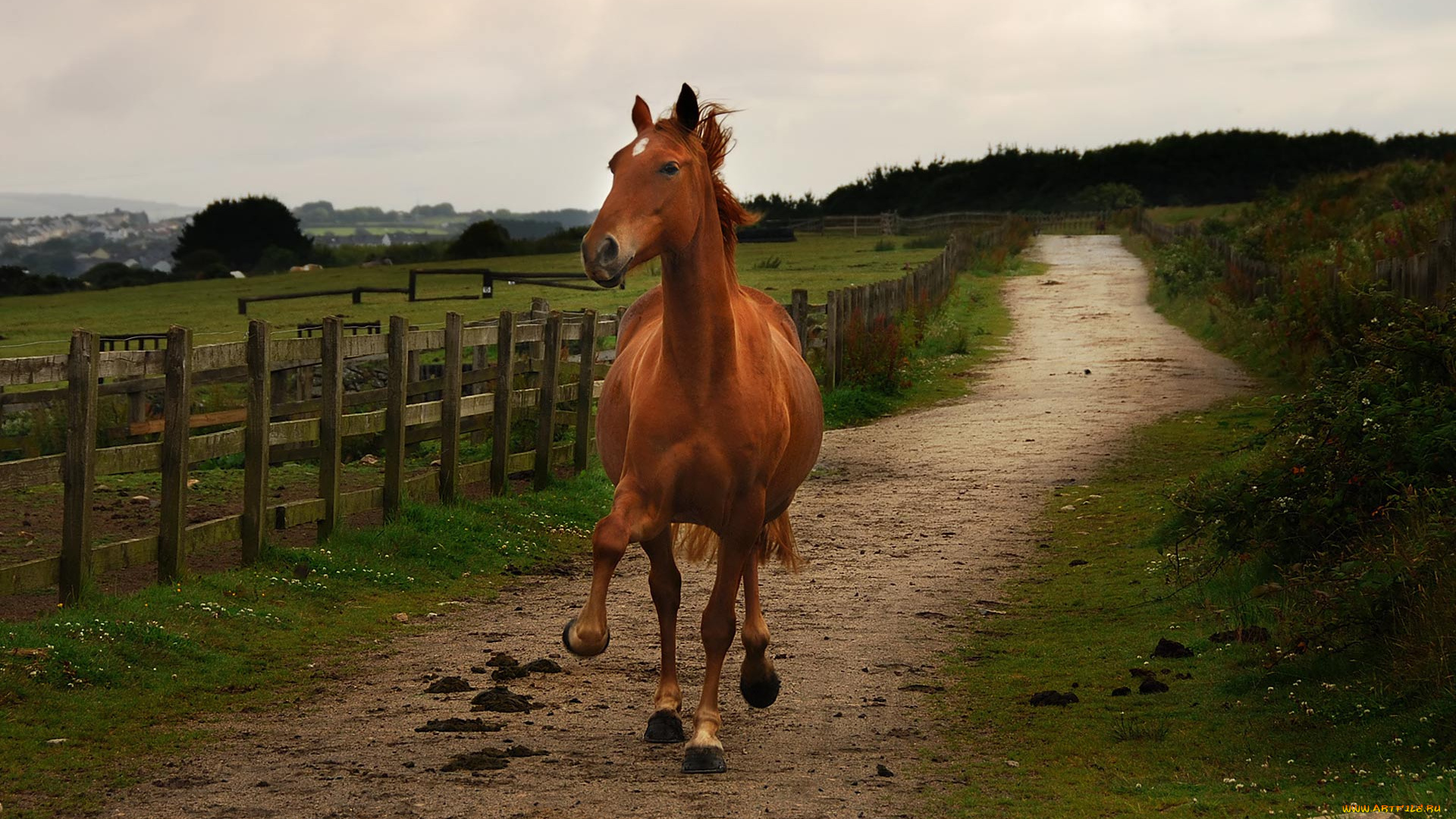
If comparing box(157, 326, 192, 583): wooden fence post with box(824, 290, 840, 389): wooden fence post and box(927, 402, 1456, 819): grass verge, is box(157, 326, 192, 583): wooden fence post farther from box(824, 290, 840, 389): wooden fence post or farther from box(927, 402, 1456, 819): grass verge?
box(824, 290, 840, 389): wooden fence post

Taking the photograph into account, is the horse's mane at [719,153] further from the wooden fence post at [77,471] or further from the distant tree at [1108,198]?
the distant tree at [1108,198]

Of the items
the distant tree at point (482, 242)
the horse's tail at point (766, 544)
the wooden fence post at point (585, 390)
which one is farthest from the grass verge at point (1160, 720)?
the distant tree at point (482, 242)

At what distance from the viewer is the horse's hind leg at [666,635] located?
21.9 feet

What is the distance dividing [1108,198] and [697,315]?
3772 inches

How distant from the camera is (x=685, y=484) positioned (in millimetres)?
6156

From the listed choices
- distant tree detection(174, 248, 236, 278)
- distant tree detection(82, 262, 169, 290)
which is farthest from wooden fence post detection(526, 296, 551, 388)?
distant tree detection(174, 248, 236, 278)

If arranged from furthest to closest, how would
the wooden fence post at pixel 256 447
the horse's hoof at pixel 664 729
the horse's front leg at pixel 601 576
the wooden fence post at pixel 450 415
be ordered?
the wooden fence post at pixel 450 415 < the wooden fence post at pixel 256 447 < the horse's hoof at pixel 664 729 < the horse's front leg at pixel 601 576

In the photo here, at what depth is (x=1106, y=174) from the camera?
108 meters

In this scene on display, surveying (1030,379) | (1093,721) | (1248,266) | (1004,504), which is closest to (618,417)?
(1093,721)

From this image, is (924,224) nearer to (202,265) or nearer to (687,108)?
(202,265)

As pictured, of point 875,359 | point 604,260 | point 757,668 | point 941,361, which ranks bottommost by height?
point 757,668

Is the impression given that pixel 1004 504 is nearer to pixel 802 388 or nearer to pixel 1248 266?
pixel 802 388

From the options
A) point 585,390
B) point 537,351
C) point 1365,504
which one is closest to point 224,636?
point 1365,504

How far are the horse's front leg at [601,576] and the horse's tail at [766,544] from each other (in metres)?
2.26
